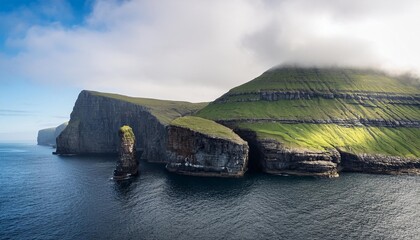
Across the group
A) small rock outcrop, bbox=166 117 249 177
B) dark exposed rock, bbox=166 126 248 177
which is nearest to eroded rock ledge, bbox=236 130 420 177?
small rock outcrop, bbox=166 117 249 177

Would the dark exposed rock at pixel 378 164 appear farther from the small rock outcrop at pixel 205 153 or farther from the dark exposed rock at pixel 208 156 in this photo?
the dark exposed rock at pixel 208 156

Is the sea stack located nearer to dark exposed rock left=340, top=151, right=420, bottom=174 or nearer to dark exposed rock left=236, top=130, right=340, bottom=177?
dark exposed rock left=236, top=130, right=340, bottom=177

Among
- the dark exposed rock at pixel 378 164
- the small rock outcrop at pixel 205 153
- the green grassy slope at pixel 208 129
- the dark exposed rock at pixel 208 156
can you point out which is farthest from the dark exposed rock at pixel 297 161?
the green grassy slope at pixel 208 129

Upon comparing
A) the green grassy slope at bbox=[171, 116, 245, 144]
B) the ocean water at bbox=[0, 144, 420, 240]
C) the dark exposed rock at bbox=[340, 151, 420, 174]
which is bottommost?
the ocean water at bbox=[0, 144, 420, 240]

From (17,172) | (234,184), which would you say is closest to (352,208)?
(234,184)

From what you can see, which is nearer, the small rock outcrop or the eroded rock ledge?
the small rock outcrop

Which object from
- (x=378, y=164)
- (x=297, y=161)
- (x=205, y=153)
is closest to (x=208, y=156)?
(x=205, y=153)

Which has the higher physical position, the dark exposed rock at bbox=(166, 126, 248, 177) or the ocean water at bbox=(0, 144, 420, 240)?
the dark exposed rock at bbox=(166, 126, 248, 177)
